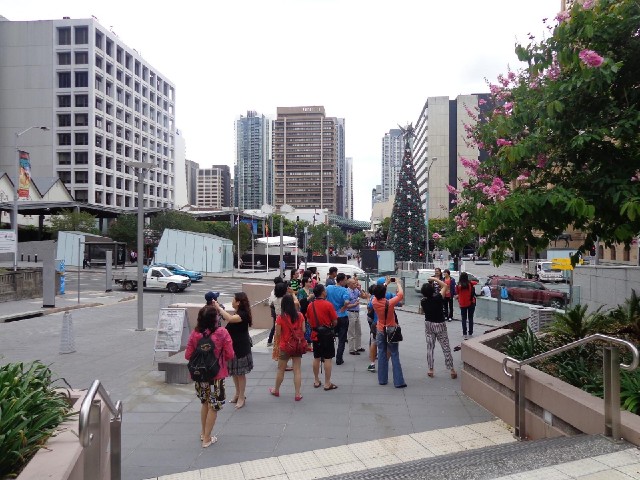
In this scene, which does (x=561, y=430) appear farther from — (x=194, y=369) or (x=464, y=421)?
(x=194, y=369)

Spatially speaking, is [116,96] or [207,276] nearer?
[207,276]

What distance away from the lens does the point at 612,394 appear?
4.79 m

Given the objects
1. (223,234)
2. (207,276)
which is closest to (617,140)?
(207,276)

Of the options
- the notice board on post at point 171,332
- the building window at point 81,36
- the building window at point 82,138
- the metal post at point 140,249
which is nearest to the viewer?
the notice board on post at point 171,332

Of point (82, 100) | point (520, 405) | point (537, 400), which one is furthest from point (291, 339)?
point (82, 100)

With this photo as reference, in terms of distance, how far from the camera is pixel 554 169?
7980 millimetres

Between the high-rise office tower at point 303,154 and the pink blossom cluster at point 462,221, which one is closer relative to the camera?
the pink blossom cluster at point 462,221

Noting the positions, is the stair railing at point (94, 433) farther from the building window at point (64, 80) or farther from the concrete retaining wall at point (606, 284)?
the building window at point (64, 80)

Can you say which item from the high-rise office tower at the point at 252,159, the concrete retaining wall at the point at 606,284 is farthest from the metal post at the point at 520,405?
the high-rise office tower at the point at 252,159

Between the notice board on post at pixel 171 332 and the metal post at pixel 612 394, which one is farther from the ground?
the metal post at pixel 612 394

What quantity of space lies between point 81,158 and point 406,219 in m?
50.0

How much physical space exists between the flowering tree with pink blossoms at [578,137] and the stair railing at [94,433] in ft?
15.3

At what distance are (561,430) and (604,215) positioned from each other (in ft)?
9.49

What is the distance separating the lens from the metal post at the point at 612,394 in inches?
188
